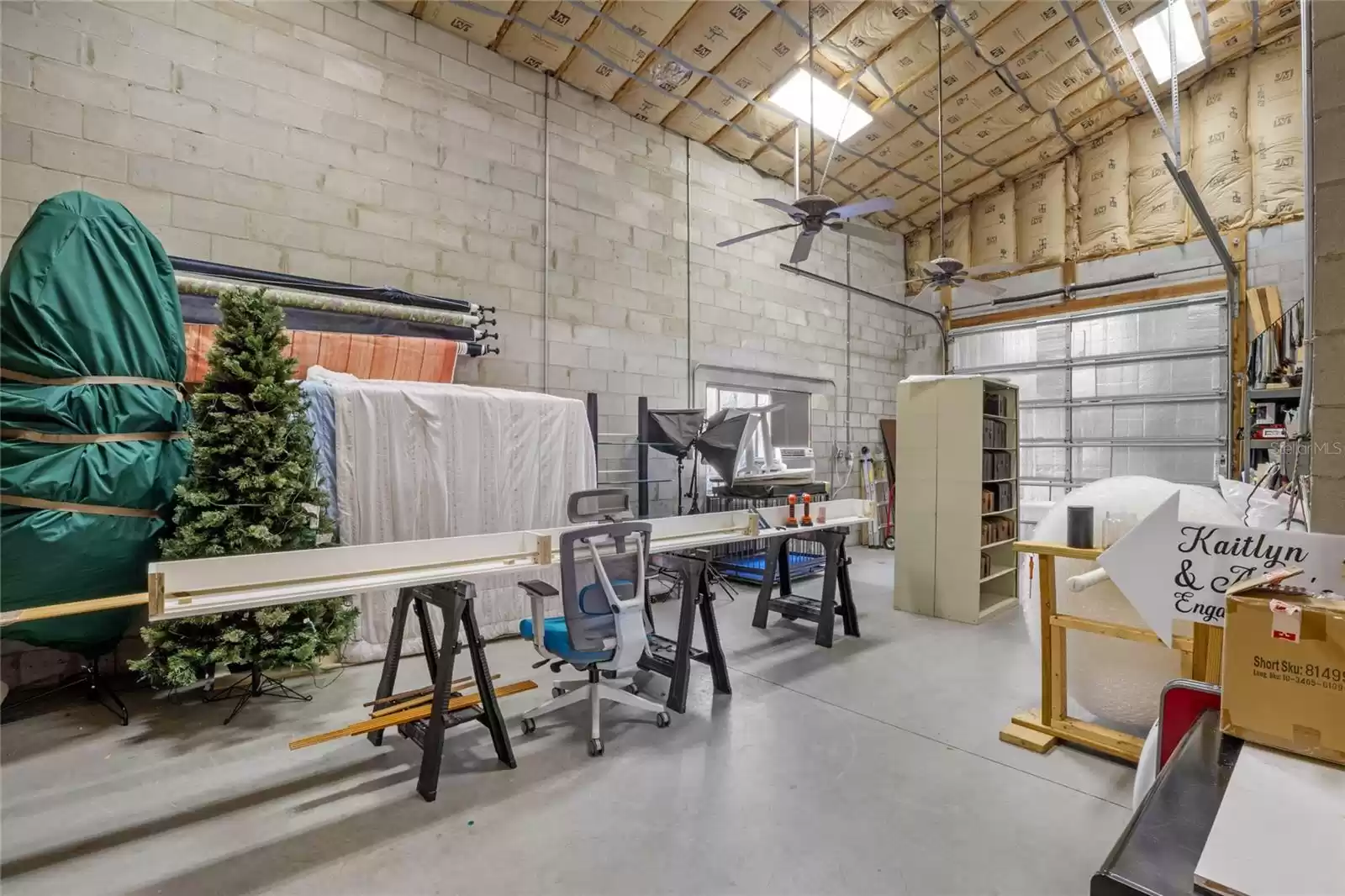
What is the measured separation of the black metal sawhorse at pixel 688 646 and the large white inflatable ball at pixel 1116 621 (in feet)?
5.32

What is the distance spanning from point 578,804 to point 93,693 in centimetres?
295

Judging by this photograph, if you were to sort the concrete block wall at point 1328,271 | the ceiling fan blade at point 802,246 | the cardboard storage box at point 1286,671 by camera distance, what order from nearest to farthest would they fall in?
the cardboard storage box at point 1286,671, the concrete block wall at point 1328,271, the ceiling fan blade at point 802,246

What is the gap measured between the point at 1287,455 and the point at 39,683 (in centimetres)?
656

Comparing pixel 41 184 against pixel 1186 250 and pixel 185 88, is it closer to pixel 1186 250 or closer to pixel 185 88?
pixel 185 88

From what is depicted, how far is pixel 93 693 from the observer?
11.0 ft

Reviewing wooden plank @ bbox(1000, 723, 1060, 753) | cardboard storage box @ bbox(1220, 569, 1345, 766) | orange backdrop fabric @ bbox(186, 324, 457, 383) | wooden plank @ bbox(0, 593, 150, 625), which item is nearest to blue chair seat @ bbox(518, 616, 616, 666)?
wooden plank @ bbox(0, 593, 150, 625)

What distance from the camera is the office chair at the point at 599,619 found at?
278cm

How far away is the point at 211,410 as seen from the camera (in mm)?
3227

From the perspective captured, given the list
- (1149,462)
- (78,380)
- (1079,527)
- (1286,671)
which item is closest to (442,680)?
(78,380)

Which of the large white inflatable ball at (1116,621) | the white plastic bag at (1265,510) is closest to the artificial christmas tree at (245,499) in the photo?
the large white inflatable ball at (1116,621)

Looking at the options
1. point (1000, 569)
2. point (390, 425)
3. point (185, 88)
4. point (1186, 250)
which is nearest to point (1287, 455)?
point (1000, 569)

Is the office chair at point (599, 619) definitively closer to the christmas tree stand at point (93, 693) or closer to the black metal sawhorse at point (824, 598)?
the black metal sawhorse at point (824, 598)

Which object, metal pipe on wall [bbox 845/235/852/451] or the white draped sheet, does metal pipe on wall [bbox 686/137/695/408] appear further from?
metal pipe on wall [bbox 845/235/852/451]

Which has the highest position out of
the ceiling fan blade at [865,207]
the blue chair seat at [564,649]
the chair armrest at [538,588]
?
the ceiling fan blade at [865,207]
